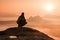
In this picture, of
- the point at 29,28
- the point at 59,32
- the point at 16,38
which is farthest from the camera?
the point at 59,32

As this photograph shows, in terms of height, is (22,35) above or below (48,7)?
below

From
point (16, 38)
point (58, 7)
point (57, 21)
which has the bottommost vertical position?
point (16, 38)

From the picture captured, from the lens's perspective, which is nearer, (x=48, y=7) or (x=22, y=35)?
(x=22, y=35)

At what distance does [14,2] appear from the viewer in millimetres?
5992

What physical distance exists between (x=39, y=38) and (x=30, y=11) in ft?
4.43

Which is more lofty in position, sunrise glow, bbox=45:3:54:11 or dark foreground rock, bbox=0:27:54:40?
sunrise glow, bbox=45:3:54:11

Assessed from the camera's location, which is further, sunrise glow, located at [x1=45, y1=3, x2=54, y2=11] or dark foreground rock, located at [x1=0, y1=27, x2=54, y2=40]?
sunrise glow, located at [x1=45, y1=3, x2=54, y2=11]

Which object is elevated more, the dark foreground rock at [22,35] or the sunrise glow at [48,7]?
the sunrise glow at [48,7]

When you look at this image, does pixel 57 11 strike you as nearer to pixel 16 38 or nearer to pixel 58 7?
pixel 58 7

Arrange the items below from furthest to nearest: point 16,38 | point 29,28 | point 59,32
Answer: point 59,32
point 29,28
point 16,38

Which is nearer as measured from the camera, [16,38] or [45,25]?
[16,38]

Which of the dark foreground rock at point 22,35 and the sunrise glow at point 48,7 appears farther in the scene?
the sunrise glow at point 48,7

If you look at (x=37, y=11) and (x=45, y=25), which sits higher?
(x=37, y=11)

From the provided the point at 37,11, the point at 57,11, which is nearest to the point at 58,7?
the point at 57,11
